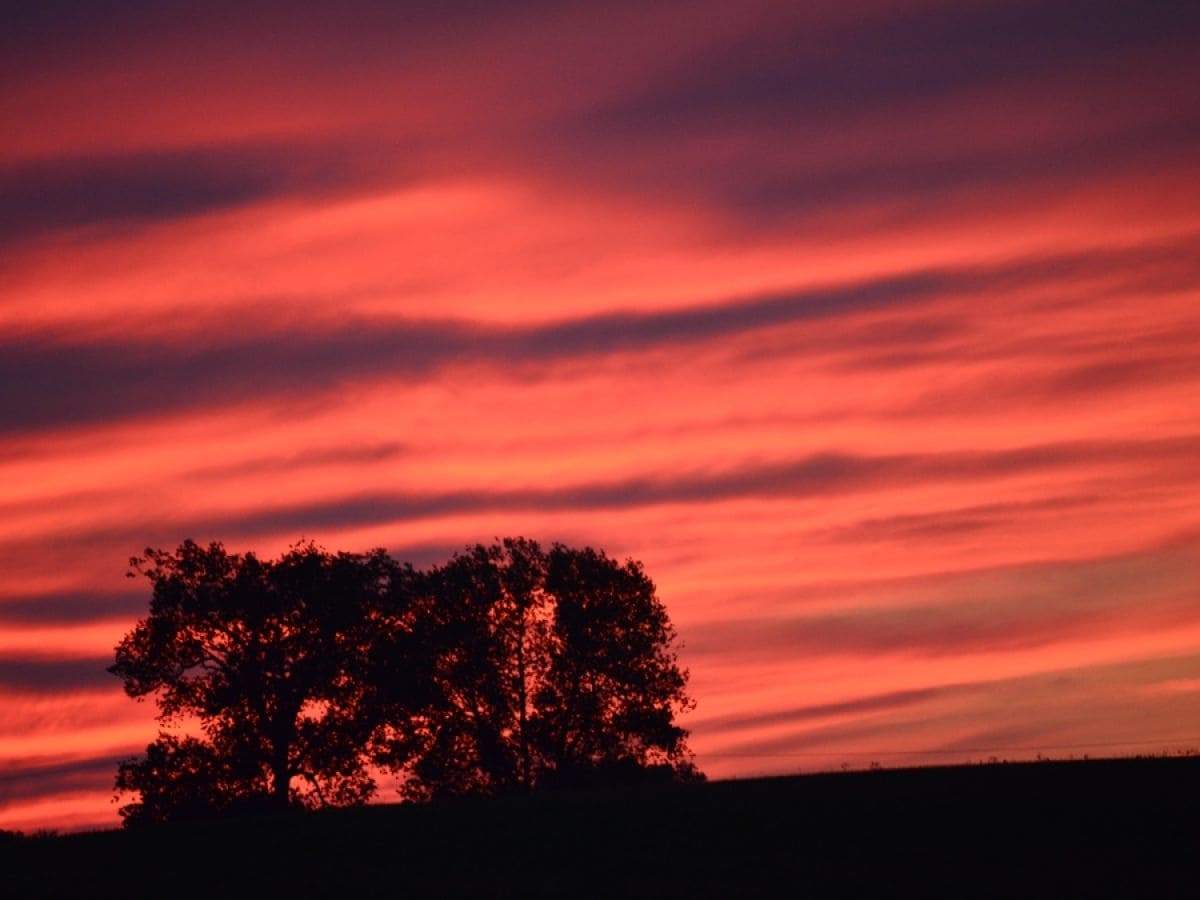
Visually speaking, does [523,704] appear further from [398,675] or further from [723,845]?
[723,845]

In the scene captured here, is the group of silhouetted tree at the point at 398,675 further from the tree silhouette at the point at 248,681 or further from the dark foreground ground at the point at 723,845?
the dark foreground ground at the point at 723,845

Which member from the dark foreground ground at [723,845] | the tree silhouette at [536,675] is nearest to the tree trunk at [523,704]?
the tree silhouette at [536,675]

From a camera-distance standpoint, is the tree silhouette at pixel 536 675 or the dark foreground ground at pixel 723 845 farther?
the tree silhouette at pixel 536 675

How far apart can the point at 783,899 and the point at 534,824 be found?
13.4 metres

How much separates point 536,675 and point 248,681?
15.9m

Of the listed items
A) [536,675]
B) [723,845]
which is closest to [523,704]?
[536,675]

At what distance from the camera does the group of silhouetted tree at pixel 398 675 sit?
78.7 meters

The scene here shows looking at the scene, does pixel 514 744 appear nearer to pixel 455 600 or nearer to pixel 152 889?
pixel 455 600

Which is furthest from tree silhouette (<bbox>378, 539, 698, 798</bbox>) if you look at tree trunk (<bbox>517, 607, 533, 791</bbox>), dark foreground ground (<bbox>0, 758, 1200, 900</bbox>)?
dark foreground ground (<bbox>0, 758, 1200, 900</bbox>)

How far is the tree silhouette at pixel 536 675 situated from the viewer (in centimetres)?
8419

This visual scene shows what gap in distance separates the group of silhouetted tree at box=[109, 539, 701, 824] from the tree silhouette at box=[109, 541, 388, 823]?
2.8 inches

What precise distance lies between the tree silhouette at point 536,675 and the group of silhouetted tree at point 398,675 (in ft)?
0.26

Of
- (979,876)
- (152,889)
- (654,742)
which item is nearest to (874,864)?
(979,876)

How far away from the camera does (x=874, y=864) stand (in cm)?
4091
